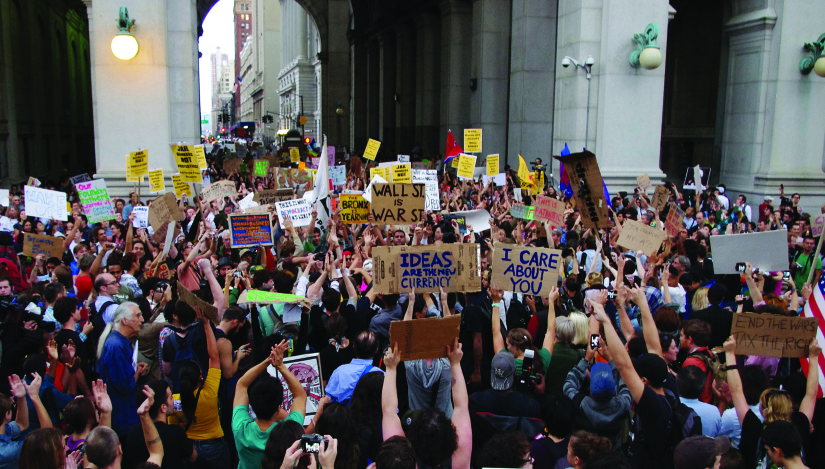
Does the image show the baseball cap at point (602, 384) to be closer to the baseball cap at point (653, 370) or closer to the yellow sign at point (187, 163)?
the baseball cap at point (653, 370)

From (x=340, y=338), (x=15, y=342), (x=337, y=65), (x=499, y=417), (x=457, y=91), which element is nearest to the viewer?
(x=499, y=417)

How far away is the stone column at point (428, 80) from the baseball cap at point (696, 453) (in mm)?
25748

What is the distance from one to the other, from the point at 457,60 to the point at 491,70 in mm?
2623

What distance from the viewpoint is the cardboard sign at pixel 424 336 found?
165 inches

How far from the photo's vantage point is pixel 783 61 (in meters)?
18.2

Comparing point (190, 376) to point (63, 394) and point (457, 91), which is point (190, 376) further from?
point (457, 91)

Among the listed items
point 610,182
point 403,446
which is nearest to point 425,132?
point 610,182

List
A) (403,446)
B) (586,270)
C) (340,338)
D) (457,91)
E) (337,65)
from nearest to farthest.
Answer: (403,446)
(340,338)
(586,270)
(457,91)
(337,65)

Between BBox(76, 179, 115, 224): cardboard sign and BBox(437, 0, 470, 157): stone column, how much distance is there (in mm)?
16562

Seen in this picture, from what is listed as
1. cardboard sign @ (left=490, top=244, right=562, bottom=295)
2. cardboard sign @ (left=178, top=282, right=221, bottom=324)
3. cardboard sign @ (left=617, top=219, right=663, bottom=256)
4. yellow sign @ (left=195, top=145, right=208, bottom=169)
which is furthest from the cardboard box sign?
yellow sign @ (left=195, top=145, right=208, bottom=169)

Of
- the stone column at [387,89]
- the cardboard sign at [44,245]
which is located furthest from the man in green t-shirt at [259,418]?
the stone column at [387,89]

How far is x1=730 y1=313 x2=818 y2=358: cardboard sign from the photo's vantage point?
4758 millimetres

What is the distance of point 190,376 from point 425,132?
26670 mm

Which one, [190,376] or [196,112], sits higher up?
[196,112]
